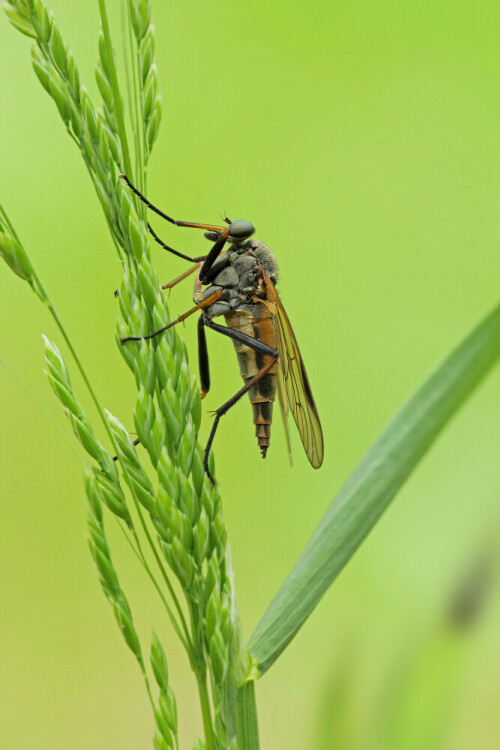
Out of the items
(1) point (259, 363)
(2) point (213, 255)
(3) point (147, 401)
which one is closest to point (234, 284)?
(2) point (213, 255)

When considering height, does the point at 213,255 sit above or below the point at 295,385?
above

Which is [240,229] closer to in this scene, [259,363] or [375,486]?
[259,363]

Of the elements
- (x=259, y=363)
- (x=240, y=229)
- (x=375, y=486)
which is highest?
(x=240, y=229)

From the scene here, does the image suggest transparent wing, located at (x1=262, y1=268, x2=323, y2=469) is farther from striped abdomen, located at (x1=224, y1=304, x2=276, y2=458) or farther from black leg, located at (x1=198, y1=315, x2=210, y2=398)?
black leg, located at (x1=198, y1=315, x2=210, y2=398)

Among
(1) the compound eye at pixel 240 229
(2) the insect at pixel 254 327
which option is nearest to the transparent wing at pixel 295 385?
(2) the insect at pixel 254 327

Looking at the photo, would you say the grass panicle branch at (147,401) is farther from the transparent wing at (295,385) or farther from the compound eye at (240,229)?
the compound eye at (240,229)

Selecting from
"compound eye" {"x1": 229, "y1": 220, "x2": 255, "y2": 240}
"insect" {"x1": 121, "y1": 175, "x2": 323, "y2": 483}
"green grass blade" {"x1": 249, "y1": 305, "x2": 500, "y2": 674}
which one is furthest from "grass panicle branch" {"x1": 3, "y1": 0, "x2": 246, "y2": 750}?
"compound eye" {"x1": 229, "y1": 220, "x2": 255, "y2": 240}
